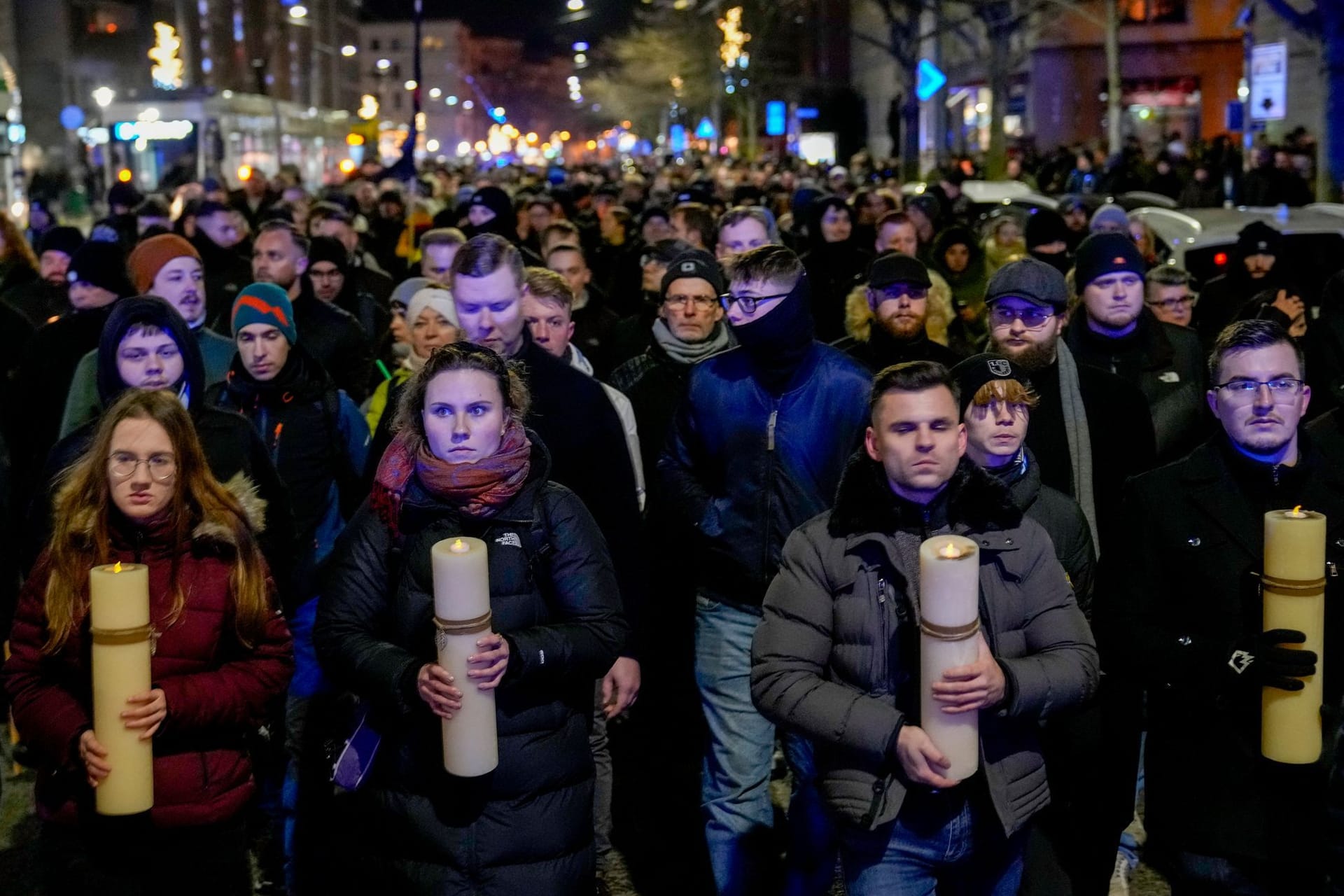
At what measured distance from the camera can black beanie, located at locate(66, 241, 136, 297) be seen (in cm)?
865

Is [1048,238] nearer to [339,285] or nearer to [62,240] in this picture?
[339,285]

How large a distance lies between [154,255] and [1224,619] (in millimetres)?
5118

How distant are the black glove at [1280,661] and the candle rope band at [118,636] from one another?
2470 mm

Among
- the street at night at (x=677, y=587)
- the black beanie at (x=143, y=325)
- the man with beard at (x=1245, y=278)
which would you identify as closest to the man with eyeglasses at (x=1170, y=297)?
the street at night at (x=677, y=587)

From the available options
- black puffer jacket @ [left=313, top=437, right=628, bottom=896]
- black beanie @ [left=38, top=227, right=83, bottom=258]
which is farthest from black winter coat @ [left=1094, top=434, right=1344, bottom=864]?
black beanie @ [left=38, top=227, right=83, bottom=258]

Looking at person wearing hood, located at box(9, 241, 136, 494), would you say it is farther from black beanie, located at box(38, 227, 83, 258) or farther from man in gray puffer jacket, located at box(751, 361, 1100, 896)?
man in gray puffer jacket, located at box(751, 361, 1100, 896)

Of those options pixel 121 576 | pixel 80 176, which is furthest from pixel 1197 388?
pixel 80 176

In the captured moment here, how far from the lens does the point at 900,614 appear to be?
152 inches

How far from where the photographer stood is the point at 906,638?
387 centimetres

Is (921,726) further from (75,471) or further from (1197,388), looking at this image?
(1197,388)

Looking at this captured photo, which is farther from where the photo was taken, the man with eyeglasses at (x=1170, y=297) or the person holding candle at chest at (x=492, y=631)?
the man with eyeglasses at (x=1170, y=297)

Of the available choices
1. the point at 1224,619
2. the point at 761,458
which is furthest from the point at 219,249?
the point at 1224,619

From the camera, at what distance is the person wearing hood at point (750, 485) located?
5355mm

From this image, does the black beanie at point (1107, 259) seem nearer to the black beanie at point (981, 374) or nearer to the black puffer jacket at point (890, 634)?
the black beanie at point (981, 374)
